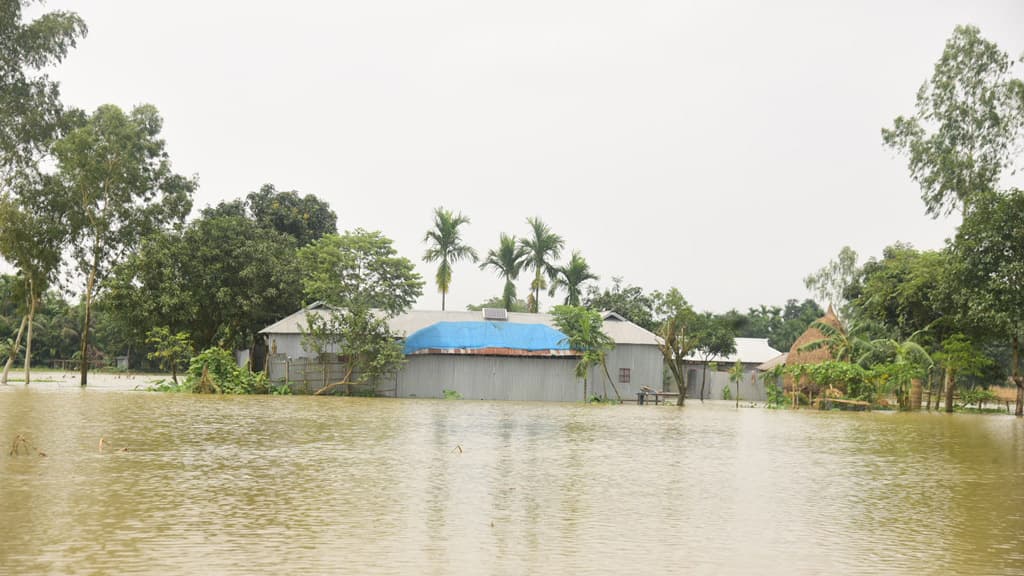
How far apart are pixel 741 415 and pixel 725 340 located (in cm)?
2089

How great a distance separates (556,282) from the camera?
48.8 m

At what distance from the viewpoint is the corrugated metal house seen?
37.8 metres

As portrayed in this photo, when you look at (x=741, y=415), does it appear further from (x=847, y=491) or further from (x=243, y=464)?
(x=243, y=464)

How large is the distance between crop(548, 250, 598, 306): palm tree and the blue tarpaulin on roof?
28.4ft

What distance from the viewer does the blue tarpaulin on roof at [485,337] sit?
38000 mm

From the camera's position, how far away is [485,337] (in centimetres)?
3878

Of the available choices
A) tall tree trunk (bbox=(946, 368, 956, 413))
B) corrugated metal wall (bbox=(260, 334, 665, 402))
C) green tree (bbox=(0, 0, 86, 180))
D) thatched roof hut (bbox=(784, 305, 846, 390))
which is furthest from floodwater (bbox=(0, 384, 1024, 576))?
Result: thatched roof hut (bbox=(784, 305, 846, 390))

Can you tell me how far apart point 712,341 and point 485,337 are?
61.4ft

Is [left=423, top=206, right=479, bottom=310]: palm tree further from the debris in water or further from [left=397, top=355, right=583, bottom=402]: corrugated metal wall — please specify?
the debris in water

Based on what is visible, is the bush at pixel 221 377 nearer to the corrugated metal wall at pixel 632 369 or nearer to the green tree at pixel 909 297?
the corrugated metal wall at pixel 632 369

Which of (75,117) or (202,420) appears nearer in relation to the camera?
(202,420)

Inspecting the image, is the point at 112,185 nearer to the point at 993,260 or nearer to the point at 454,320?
the point at 454,320

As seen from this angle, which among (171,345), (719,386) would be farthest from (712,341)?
(171,345)

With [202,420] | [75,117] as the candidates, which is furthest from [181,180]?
[202,420]
